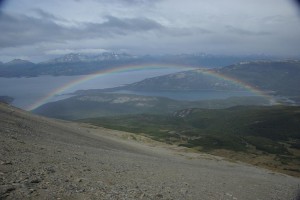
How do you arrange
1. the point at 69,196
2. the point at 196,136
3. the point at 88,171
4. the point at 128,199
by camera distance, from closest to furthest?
the point at 69,196 < the point at 128,199 < the point at 88,171 < the point at 196,136

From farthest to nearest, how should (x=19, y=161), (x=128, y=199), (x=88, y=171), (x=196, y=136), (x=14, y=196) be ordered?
(x=196, y=136), (x=88, y=171), (x=19, y=161), (x=128, y=199), (x=14, y=196)

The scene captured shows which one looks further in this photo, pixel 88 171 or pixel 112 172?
pixel 112 172

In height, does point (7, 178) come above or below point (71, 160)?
above

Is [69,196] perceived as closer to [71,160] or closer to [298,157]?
[71,160]

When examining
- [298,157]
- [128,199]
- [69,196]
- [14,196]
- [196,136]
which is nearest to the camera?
[14,196]

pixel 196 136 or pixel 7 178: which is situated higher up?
pixel 7 178

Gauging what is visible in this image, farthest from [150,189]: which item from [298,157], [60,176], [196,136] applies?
[196,136]

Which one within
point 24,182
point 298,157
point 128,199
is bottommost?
point 298,157

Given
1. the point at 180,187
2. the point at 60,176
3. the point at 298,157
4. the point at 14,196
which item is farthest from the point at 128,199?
the point at 298,157

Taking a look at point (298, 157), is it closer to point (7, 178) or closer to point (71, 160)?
point (71, 160)

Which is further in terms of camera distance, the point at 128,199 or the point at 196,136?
the point at 196,136
